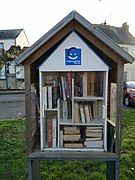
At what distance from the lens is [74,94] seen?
2254mm

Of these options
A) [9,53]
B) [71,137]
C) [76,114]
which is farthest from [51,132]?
[9,53]

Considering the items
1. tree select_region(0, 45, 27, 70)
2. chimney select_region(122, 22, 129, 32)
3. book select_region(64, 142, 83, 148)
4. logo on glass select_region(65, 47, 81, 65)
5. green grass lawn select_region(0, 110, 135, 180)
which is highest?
chimney select_region(122, 22, 129, 32)

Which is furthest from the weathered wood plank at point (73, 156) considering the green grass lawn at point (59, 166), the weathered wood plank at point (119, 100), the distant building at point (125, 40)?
the distant building at point (125, 40)

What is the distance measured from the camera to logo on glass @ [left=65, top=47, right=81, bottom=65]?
203 cm

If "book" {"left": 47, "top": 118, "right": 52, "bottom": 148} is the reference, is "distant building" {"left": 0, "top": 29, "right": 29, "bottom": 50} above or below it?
above

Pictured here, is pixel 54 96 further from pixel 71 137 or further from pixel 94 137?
pixel 94 137

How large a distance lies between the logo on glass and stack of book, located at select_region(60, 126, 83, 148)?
0.72 m

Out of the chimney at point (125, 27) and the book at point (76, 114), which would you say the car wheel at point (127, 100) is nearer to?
the book at point (76, 114)

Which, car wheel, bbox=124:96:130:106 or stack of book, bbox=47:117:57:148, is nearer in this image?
stack of book, bbox=47:117:57:148

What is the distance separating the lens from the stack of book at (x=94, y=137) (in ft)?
7.18

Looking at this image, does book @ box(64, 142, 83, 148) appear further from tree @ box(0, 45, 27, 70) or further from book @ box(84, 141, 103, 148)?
tree @ box(0, 45, 27, 70)

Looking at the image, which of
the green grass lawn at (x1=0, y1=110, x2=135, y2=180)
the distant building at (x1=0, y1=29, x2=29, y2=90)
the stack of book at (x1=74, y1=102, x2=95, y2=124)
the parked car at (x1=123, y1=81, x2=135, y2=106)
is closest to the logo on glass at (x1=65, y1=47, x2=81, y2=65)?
the stack of book at (x1=74, y1=102, x2=95, y2=124)

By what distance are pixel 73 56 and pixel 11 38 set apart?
54.7 ft

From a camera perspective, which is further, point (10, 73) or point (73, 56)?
point (10, 73)
